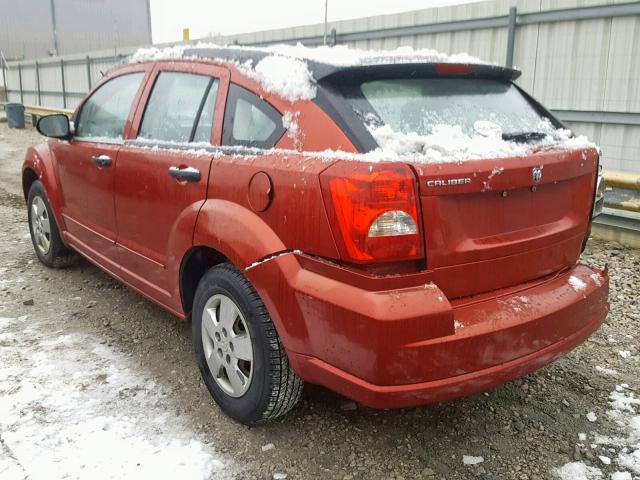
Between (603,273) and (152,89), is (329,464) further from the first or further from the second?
(152,89)

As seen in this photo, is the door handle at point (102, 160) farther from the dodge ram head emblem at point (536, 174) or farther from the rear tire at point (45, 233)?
the dodge ram head emblem at point (536, 174)

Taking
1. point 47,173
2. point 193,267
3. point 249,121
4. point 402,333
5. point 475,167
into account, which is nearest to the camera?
point 402,333

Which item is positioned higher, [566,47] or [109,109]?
[566,47]

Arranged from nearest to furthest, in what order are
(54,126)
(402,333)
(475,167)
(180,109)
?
(402,333) → (475,167) → (180,109) → (54,126)

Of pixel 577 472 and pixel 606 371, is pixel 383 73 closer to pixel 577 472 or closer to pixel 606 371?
pixel 577 472

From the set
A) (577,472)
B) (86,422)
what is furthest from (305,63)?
(577,472)

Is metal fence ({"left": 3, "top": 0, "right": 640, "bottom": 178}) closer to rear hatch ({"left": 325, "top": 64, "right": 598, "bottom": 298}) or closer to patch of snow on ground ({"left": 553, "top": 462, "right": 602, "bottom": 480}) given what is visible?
rear hatch ({"left": 325, "top": 64, "right": 598, "bottom": 298})

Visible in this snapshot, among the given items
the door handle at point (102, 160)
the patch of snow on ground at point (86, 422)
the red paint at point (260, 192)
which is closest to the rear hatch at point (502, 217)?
the red paint at point (260, 192)

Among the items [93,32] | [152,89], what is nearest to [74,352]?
[152,89]

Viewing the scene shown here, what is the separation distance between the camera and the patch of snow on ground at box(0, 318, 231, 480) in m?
2.48

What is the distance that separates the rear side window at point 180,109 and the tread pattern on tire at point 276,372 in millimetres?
859

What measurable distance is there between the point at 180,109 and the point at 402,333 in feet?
6.24

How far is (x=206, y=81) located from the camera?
306cm

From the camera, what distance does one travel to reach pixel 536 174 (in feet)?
7.91
